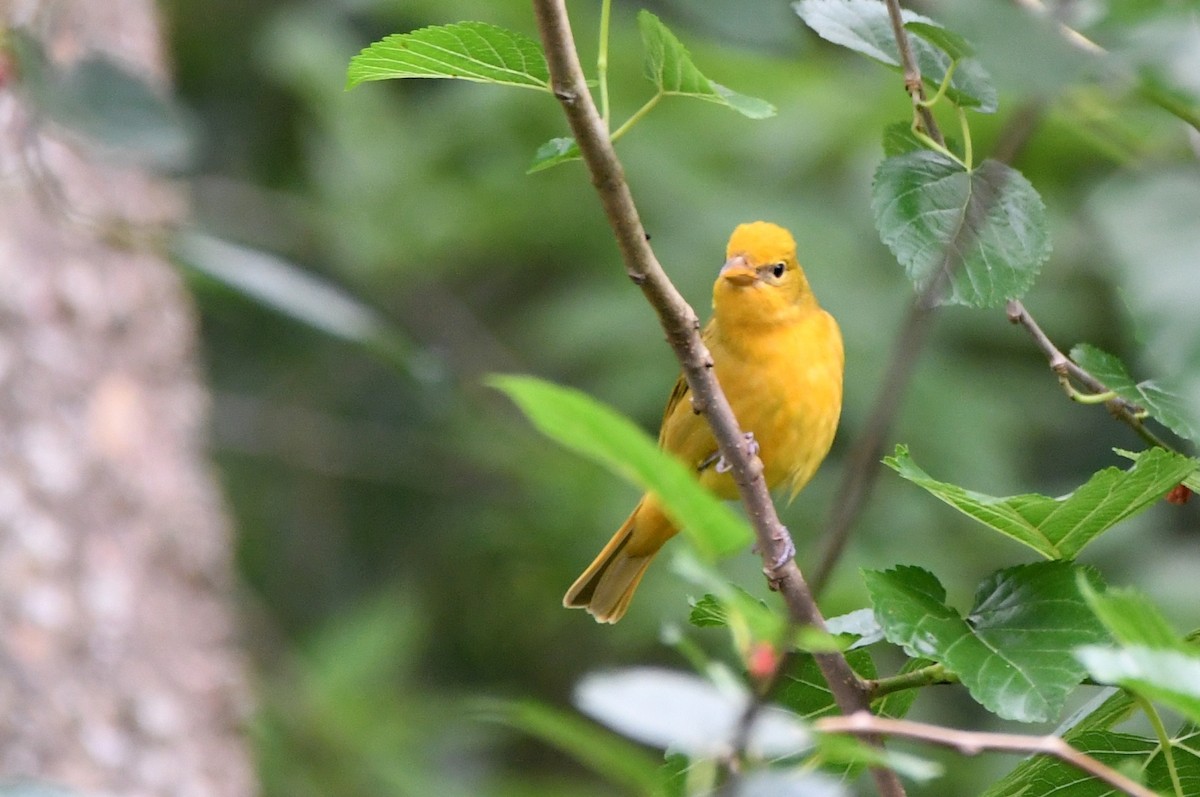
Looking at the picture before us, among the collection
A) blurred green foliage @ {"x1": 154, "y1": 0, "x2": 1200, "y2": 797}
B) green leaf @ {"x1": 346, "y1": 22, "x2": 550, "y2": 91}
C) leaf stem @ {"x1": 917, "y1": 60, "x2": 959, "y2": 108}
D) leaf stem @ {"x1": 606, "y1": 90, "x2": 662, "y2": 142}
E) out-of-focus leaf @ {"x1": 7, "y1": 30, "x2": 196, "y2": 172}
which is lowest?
blurred green foliage @ {"x1": 154, "y1": 0, "x2": 1200, "y2": 797}

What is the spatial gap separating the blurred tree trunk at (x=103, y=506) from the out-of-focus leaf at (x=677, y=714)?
365 centimetres

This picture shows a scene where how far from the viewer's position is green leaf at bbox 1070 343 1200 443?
1504 millimetres

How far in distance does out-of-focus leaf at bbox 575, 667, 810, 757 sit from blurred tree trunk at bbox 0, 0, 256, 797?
3647 millimetres

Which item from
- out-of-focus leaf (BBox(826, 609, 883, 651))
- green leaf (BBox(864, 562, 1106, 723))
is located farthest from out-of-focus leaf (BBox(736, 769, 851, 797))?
out-of-focus leaf (BBox(826, 609, 883, 651))

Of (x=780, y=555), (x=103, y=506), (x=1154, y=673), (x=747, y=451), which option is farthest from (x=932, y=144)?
(x=103, y=506)

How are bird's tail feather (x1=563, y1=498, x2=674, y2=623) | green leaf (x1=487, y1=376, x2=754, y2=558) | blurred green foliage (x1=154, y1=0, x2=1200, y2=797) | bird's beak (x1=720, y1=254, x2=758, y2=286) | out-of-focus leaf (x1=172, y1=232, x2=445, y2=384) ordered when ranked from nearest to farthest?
green leaf (x1=487, y1=376, x2=754, y2=558), out-of-focus leaf (x1=172, y1=232, x2=445, y2=384), bird's beak (x1=720, y1=254, x2=758, y2=286), bird's tail feather (x1=563, y1=498, x2=674, y2=623), blurred green foliage (x1=154, y1=0, x2=1200, y2=797)

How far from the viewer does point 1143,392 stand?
1571 mm

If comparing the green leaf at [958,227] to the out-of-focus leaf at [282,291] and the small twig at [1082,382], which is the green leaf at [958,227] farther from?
the out-of-focus leaf at [282,291]

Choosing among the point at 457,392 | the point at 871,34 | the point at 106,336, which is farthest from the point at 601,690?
the point at 457,392

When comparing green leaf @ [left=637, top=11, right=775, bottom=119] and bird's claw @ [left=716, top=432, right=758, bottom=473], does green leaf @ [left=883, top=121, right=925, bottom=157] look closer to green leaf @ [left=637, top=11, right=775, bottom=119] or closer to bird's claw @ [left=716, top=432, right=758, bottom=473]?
green leaf @ [left=637, top=11, right=775, bottom=119]

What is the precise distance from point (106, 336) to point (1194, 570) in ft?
13.0

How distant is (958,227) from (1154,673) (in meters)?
0.65

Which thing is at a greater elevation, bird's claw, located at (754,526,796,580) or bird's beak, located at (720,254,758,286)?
bird's beak, located at (720,254,758,286)

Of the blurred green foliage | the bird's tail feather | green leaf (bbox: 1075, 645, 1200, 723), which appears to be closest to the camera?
green leaf (bbox: 1075, 645, 1200, 723)
